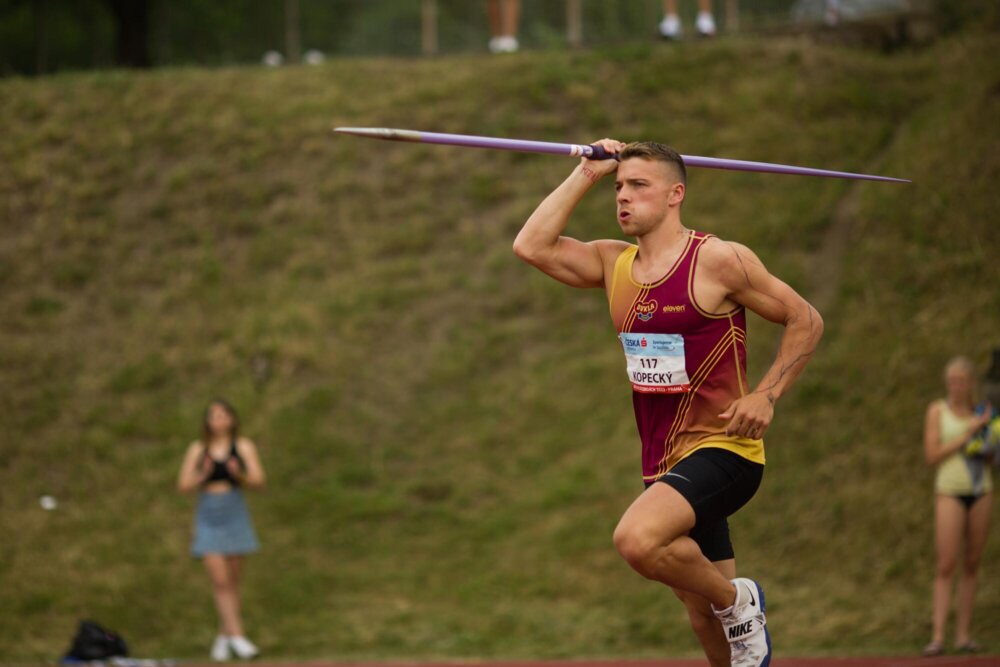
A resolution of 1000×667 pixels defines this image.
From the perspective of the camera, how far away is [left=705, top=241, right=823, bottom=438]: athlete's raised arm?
587cm

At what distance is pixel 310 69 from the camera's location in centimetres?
2088

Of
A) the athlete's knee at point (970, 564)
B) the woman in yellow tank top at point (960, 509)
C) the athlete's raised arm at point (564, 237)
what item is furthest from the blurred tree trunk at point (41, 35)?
the athlete's raised arm at point (564, 237)

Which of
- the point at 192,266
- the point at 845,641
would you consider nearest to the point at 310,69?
the point at 192,266

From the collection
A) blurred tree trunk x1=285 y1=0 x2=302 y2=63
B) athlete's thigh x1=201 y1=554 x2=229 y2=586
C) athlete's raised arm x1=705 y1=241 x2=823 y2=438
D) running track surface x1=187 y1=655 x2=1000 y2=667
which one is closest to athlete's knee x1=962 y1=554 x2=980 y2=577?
running track surface x1=187 y1=655 x2=1000 y2=667

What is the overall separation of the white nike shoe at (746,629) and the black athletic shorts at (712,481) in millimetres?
341

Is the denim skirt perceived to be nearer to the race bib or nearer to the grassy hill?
the grassy hill

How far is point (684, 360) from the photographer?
Answer: 5977mm

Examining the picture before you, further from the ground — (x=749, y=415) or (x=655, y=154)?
(x=655, y=154)

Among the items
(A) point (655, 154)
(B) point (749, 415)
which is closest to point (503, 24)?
(A) point (655, 154)

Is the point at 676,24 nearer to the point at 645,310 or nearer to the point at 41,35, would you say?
the point at 41,35

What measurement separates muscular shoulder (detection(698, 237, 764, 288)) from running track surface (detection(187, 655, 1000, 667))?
13.9 ft

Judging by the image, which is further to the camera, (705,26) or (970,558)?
(705,26)

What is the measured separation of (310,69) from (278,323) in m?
5.64

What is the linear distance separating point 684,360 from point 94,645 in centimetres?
693
